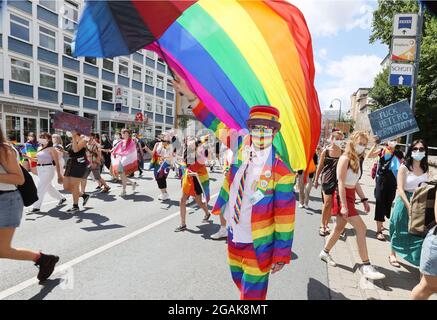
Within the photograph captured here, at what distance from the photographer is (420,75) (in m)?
26.2

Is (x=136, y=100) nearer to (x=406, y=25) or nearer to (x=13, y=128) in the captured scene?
(x=13, y=128)

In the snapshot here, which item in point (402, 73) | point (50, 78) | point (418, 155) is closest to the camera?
point (418, 155)

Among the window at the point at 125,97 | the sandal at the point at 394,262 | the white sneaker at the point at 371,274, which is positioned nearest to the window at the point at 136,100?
the window at the point at 125,97

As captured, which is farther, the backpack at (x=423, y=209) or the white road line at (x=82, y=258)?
the white road line at (x=82, y=258)

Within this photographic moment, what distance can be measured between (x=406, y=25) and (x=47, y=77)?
88.2 feet

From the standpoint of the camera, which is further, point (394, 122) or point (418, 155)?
point (394, 122)

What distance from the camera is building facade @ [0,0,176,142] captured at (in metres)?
22.8

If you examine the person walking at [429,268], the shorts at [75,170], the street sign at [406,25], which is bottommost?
the person walking at [429,268]

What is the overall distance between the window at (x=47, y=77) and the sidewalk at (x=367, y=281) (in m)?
27.2

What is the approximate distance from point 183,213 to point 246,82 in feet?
11.9

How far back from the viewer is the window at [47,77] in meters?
25.8

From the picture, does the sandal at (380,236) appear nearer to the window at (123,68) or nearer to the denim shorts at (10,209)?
the denim shorts at (10,209)

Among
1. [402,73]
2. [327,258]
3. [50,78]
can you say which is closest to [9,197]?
[327,258]
